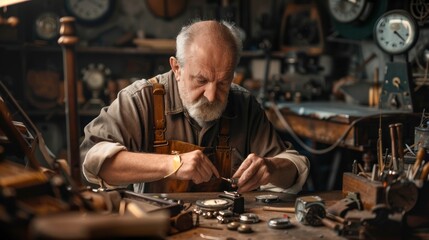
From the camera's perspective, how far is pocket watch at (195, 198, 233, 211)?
242 centimetres

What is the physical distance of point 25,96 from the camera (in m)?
6.79

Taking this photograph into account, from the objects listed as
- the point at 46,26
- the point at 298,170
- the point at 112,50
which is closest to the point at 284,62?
the point at 112,50

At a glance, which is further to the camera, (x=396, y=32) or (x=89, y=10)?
(x=89, y=10)

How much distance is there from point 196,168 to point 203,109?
58cm

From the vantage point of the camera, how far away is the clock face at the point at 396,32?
4.92m

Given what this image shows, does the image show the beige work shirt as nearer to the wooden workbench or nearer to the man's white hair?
the man's white hair

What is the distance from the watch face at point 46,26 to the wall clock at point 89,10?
0.31 metres

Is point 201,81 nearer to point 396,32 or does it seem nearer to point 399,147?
point 399,147

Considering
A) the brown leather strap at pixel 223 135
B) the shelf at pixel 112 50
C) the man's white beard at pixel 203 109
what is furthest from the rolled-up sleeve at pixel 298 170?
the shelf at pixel 112 50

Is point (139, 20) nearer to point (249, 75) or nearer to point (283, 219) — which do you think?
point (249, 75)

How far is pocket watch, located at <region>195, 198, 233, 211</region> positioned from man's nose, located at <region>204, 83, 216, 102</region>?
0.72 m

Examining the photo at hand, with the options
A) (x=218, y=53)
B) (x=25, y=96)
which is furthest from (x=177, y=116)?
(x=25, y=96)

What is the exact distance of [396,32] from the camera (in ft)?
16.6

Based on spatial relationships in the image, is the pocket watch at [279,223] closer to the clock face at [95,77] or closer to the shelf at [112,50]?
the shelf at [112,50]
